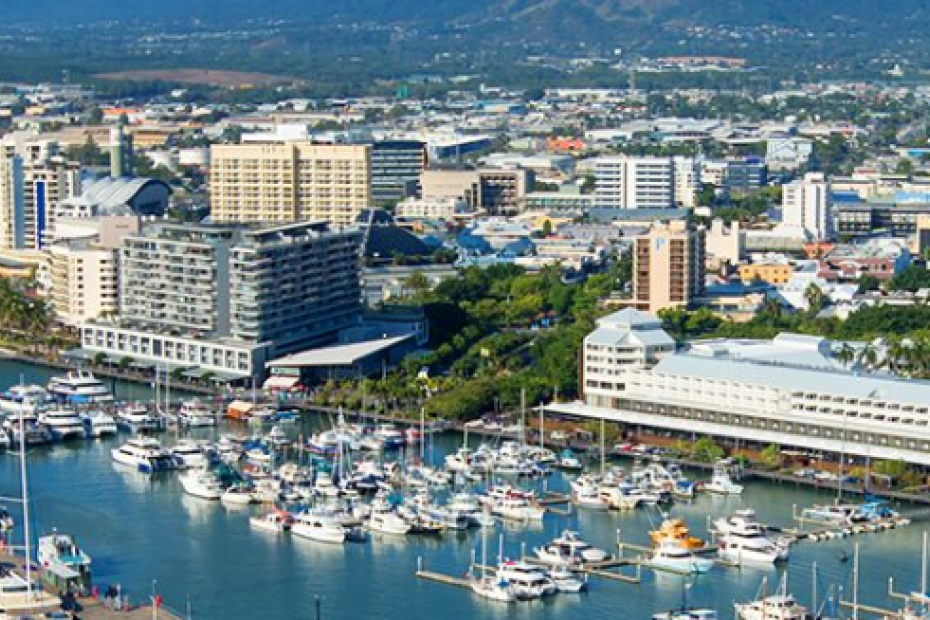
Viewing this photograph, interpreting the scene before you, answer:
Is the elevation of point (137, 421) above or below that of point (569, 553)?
above

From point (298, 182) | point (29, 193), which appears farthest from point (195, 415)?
point (298, 182)

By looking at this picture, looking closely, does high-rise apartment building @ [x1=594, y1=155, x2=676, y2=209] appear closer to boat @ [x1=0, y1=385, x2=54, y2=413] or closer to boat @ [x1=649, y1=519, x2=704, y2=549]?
boat @ [x1=0, y1=385, x2=54, y2=413]

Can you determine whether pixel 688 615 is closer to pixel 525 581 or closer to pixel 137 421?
pixel 525 581

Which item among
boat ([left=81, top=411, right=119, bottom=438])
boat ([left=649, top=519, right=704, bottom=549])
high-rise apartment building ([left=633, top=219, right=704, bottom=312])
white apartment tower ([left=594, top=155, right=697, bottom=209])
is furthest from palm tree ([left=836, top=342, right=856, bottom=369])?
white apartment tower ([left=594, top=155, right=697, bottom=209])

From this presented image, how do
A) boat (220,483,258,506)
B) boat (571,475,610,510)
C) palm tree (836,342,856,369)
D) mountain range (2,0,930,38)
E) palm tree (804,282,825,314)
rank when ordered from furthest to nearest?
mountain range (2,0,930,38) < palm tree (804,282,825,314) < palm tree (836,342,856,369) < boat (220,483,258,506) < boat (571,475,610,510)

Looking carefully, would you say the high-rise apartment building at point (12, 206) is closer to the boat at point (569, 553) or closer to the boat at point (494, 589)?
the boat at point (569, 553)

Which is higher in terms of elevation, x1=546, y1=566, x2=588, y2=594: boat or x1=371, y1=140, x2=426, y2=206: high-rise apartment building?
x1=371, y1=140, x2=426, y2=206: high-rise apartment building

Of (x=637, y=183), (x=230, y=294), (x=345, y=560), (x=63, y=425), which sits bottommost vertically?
(x=345, y=560)
